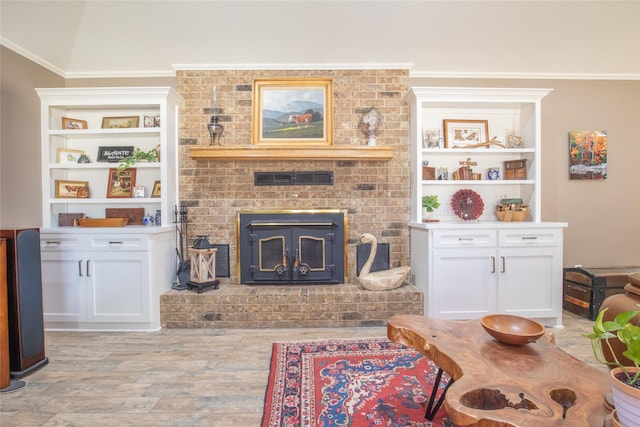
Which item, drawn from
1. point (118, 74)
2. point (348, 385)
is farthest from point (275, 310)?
point (118, 74)

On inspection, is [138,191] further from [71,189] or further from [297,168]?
[297,168]

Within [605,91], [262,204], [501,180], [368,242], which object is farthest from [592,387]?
[605,91]

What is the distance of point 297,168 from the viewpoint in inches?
140

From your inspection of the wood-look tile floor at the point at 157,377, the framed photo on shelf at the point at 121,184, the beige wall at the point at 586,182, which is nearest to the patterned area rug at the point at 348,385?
the wood-look tile floor at the point at 157,377

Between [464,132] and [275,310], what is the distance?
9.06ft

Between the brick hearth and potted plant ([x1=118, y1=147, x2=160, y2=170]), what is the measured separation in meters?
1.33

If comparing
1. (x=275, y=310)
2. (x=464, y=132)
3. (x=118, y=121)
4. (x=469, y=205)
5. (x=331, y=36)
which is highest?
(x=331, y=36)

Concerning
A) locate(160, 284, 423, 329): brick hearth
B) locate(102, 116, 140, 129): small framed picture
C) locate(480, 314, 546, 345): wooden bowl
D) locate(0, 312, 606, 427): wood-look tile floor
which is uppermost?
locate(102, 116, 140, 129): small framed picture

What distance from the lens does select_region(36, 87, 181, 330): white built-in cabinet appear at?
2961mm

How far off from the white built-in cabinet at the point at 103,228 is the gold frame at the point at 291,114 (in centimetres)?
88

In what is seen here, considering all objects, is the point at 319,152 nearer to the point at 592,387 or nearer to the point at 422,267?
the point at 422,267

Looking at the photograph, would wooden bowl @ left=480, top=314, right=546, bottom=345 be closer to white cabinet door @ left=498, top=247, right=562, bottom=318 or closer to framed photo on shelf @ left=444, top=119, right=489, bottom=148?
white cabinet door @ left=498, top=247, right=562, bottom=318

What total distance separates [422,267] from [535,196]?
140 cm

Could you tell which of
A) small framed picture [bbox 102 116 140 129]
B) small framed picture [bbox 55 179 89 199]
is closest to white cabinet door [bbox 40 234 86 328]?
small framed picture [bbox 55 179 89 199]
